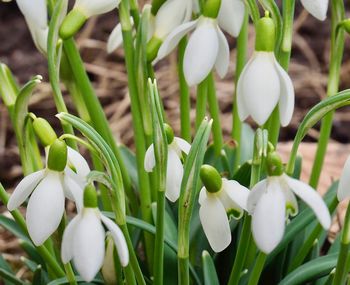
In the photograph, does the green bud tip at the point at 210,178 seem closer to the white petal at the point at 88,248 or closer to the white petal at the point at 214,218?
the white petal at the point at 214,218

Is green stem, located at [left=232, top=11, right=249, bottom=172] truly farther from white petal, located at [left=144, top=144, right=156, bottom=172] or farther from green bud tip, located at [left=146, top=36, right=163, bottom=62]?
white petal, located at [left=144, top=144, right=156, bottom=172]

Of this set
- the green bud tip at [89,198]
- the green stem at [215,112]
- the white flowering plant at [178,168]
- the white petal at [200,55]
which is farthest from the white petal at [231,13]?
the green bud tip at [89,198]

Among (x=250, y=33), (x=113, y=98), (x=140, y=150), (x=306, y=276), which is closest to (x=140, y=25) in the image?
(x=140, y=150)

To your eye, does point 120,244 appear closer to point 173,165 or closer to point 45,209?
point 45,209

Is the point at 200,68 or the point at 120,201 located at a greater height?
the point at 200,68

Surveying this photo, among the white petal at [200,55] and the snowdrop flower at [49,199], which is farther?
the white petal at [200,55]

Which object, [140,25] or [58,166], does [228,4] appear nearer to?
[140,25]
